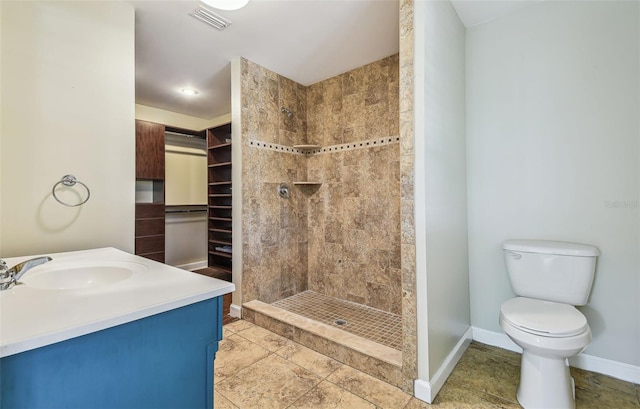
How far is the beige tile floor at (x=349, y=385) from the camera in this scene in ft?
4.91

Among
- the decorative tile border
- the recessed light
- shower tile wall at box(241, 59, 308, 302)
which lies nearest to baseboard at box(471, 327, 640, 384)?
the decorative tile border

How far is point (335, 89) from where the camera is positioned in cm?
304

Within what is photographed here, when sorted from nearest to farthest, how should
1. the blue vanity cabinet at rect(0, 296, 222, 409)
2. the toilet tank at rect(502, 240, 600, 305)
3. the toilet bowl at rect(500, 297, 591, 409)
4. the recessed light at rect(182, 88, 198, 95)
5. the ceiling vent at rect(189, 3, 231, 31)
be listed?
the blue vanity cabinet at rect(0, 296, 222, 409) → the toilet bowl at rect(500, 297, 591, 409) → the toilet tank at rect(502, 240, 600, 305) → the ceiling vent at rect(189, 3, 231, 31) → the recessed light at rect(182, 88, 198, 95)

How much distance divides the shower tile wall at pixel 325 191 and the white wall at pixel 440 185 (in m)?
0.62

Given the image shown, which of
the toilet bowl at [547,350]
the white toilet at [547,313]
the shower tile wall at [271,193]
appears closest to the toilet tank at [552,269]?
the white toilet at [547,313]

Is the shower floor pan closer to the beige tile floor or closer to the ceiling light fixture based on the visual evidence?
the beige tile floor

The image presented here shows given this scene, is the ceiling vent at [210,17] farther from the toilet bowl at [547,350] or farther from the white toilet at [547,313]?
the toilet bowl at [547,350]

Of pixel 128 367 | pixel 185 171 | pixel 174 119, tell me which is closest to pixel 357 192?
pixel 128 367

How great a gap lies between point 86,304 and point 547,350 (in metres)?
1.88

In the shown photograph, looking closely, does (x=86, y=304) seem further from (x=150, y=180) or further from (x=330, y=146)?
(x=150, y=180)

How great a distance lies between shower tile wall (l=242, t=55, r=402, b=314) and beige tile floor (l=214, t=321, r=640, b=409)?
814 mm

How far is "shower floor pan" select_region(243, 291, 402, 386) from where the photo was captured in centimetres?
174

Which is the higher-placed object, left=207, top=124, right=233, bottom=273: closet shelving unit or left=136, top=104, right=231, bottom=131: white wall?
left=136, top=104, right=231, bottom=131: white wall

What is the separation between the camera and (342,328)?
2.32m
